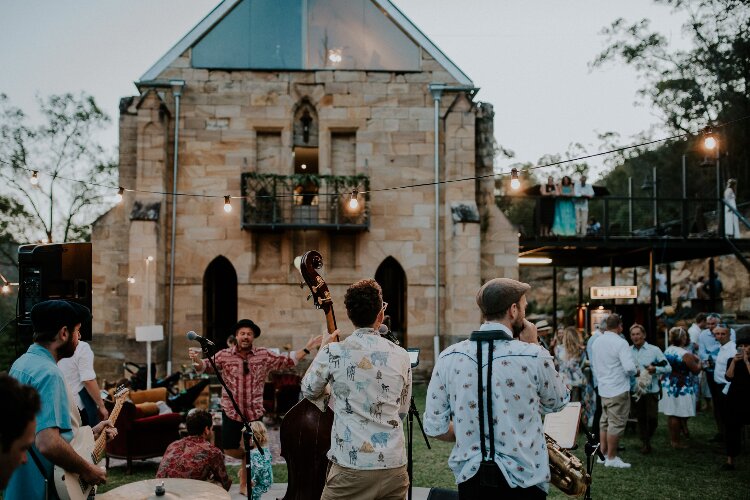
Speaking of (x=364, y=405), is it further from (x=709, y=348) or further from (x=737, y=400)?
(x=709, y=348)

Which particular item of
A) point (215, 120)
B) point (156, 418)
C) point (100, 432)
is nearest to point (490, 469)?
point (100, 432)

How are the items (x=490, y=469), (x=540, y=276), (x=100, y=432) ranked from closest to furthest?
(x=490, y=469) → (x=100, y=432) → (x=540, y=276)

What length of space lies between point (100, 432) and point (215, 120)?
566 inches

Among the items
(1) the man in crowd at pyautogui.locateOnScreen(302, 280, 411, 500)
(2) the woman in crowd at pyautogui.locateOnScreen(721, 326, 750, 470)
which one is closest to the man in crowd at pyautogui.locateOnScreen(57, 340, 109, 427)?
(1) the man in crowd at pyautogui.locateOnScreen(302, 280, 411, 500)

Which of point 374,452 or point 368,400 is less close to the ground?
point 368,400

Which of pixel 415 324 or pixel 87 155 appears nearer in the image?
pixel 415 324

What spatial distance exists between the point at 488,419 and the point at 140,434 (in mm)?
6765

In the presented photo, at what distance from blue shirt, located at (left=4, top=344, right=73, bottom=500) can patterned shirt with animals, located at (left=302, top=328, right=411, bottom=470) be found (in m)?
1.24

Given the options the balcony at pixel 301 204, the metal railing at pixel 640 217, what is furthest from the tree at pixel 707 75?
the balcony at pixel 301 204

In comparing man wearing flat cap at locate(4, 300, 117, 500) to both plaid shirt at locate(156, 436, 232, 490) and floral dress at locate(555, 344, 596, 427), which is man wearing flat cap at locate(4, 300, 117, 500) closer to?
plaid shirt at locate(156, 436, 232, 490)

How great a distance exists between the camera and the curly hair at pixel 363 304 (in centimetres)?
364

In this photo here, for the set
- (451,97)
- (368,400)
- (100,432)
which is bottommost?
(100,432)

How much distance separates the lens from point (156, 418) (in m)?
8.71

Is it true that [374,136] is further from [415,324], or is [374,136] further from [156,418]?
[156,418]
